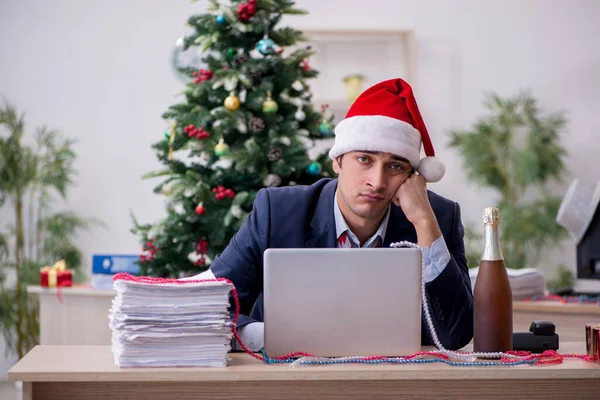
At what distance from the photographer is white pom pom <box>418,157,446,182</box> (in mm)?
1964

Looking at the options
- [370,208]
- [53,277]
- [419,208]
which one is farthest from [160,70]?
[419,208]

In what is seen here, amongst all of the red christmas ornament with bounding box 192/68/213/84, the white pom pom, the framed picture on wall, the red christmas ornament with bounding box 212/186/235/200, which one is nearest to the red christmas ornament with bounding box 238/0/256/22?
the red christmas ornament with bounding box 192/68/213/84

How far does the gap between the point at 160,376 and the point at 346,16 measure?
4211 mm

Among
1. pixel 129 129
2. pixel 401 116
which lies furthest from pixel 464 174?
pixel 401 116

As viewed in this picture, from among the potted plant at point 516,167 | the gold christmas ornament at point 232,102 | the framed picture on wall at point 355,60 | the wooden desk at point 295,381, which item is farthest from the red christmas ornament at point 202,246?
the potted plant at point 516,167

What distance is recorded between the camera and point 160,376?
4.36 ft

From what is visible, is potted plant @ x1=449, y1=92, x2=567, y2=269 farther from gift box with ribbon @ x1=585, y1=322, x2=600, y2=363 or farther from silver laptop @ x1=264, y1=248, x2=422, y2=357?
silver laptop @ x1=264, y1=248, x2=422, y2=357

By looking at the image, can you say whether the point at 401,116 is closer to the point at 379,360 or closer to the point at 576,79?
the point at 379,360

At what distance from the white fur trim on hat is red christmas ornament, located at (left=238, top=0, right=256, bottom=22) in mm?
1386

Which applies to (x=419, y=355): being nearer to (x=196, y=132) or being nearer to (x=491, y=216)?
(x=491, y=216)

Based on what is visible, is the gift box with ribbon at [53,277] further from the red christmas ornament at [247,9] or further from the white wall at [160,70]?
the red christmas ornament at [247,9]

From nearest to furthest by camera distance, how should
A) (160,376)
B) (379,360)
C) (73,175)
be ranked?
(160,376)
(379,360)
(73,175)

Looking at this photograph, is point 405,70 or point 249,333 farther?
point 405,70

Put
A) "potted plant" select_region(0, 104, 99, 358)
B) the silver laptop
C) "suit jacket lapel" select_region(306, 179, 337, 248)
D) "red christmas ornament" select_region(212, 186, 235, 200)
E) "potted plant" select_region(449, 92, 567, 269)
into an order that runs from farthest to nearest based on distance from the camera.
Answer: "potted plant" select_region(449, 92, 567, 269)
"potted plant" select_region(0, 104, 99, 358)
"red christmas ornament" select_region(212, 186, 235, 200)
"suit jacket lapel" select_region(306, 179, 337, 248)
the silver laptop
